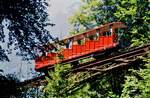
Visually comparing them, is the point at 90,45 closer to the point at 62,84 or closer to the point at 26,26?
the point at 62,84

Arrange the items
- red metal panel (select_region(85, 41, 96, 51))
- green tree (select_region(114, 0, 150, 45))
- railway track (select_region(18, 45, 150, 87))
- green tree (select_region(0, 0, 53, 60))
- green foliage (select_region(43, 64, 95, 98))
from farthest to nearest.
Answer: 1. green tree (select_region(114, 0, 150, 45))
2. red metal panel (select_region(85, 41, 96, 51))
3. green foliage (select_region(43, 64, 95, 98))
4. railway track (select_region(18, 45, 150, 87))
5. green tree (select_region(0, 0, 53, 60))

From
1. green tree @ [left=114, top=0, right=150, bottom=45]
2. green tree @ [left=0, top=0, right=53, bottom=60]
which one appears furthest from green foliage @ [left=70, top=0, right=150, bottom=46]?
green tree @ [left=0, top=0, right=53, bottom=60]

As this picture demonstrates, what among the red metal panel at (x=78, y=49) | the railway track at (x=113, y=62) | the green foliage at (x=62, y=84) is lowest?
the red metal panel at (x=78, y=49)

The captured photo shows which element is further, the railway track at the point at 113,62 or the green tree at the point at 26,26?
the railway track at the point at 113,62

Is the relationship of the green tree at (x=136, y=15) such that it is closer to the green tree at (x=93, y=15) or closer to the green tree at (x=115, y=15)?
the green tree at (x=115, y=15)

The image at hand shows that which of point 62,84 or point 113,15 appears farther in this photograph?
point 113,15

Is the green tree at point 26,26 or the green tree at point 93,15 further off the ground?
the green tree at point 26,26

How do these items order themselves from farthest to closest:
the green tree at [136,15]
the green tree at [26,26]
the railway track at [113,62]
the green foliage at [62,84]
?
the green tree at [136,15] < the green foliage at [62,84] < the railway track at [113,62] < the green tree at [26,26]

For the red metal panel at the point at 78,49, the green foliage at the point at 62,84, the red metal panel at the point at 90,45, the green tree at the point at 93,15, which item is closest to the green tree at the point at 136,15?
the green tree at the point at 93,15

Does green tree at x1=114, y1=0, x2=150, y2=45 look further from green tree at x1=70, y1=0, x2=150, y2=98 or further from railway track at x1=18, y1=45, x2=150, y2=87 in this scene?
railway track at x1=18, y1=45, x2=150, y2=87

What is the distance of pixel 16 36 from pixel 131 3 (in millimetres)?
28006

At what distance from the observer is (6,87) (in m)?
10.8

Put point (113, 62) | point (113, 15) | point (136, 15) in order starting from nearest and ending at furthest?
1. point (113, 62)
2. point (136, 15)
3. point (113, 15)

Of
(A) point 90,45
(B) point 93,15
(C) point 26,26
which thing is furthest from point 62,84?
(B) point 93,15
